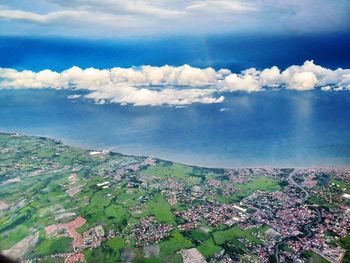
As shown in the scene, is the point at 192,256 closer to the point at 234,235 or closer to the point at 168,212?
the point at 234,235

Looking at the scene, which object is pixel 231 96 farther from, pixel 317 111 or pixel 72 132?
pixel 72 132

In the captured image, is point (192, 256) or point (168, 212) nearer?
point (192, 256)

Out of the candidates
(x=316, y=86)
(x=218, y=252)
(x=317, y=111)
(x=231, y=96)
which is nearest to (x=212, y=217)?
(x=218, y=252)

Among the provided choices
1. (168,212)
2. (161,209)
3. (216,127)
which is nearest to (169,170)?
(161,209)

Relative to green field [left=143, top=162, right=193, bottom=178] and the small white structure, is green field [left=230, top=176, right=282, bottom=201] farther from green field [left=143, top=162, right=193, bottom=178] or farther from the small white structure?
the small white structure

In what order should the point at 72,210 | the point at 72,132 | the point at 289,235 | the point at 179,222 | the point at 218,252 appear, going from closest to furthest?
the point at 218,252 → the point at 289,235 → the point at 179,222 → the point at 72,210 → the point at 72,132

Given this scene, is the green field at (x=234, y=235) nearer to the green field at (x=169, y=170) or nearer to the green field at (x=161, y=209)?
the green field at (x=161, y=209)
